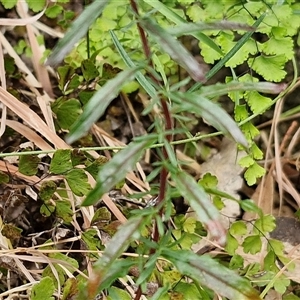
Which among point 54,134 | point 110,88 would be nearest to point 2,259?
point 54,134

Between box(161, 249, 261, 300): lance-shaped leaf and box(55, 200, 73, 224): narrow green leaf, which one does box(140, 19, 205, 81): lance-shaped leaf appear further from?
box(55, 200, 73, 224): narrow green leaf

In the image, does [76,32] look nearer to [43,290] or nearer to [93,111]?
[93,111]

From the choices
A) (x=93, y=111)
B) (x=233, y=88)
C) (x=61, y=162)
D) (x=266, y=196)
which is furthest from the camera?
(x=266, y=196)

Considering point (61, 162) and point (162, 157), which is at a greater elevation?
point (162, 157)

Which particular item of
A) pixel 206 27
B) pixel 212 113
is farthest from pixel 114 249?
pixel 206 27

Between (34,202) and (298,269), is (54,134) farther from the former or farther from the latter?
(298,269)

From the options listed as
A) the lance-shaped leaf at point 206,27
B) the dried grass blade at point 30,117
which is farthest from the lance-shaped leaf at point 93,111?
the dried grass blade at point 30,117

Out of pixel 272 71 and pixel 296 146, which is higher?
pixel 272 71
